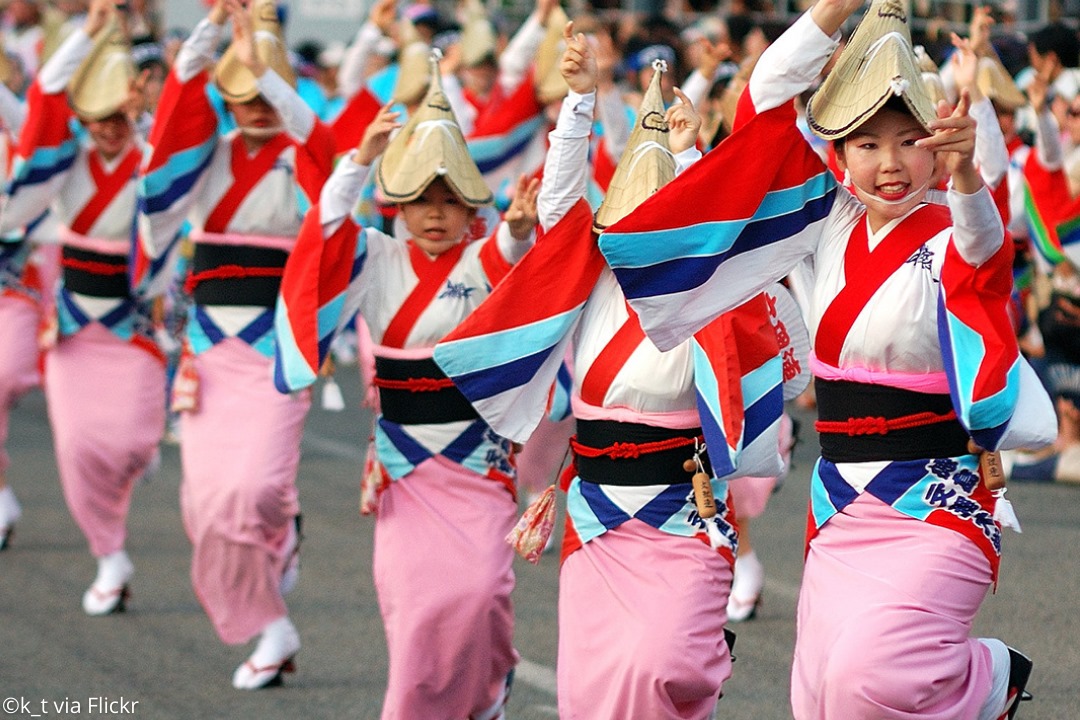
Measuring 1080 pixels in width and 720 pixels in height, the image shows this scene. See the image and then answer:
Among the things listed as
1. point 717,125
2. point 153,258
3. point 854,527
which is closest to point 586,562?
point 854,527

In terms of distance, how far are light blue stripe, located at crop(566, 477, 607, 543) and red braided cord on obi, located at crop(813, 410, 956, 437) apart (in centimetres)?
69

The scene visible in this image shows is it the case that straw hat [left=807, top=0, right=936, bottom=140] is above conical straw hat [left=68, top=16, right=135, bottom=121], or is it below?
above

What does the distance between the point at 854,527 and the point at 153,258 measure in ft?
12.4

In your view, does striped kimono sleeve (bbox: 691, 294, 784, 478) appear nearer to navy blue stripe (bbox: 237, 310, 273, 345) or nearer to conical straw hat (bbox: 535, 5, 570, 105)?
navy blue stripe (bbox: 237, 310, 273, 345)

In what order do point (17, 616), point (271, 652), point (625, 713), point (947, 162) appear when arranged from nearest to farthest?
1. point (947, 162)
2. point (625, 713)
3. point (271, 652)
4. point (17, 616)

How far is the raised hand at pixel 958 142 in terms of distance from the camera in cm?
356

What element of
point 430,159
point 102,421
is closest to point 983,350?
point 430,159

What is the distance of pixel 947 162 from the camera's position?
3643mm

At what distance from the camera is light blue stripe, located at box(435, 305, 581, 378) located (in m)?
4.50

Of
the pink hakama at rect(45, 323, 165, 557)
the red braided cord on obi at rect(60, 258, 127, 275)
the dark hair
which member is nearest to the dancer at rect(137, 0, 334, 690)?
the red braided cord on obi at rect(60, 258, 127, 275)

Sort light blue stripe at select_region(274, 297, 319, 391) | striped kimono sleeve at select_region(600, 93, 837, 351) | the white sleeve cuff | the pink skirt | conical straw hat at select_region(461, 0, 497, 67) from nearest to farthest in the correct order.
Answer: striped kimono sleeve at select_region(600, 93, 837, 351)
the white sleeve cuff
light blue stripe at select_region(274, 297, 319, 391)
the pink skirt
conical straw hat at select_region(461, 0, 497, 67)

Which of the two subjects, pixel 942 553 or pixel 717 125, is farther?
pixel 717 125

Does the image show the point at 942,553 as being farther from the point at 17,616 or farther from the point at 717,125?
the point at 17,616

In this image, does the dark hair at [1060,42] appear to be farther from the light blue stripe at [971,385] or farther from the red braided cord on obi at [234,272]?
the light blue stripe at [971,385]
